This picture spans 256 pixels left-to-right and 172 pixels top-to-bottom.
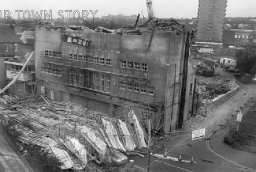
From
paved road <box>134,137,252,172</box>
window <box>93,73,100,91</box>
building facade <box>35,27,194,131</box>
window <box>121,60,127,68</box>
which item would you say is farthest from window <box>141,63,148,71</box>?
paved road <box>134,137,252,172</box>

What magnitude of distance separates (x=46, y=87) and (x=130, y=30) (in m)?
15.2

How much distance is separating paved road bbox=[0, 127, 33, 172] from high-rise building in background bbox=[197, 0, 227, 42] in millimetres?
134037

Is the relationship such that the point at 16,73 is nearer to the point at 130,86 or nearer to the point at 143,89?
the point at 130,86

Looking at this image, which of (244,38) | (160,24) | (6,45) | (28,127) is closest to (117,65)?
(160,24)

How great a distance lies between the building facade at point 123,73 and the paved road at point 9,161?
12.1 meters

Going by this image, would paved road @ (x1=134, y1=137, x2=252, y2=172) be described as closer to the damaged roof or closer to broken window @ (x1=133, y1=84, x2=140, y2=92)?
broken window @ (x1=133, y1=84, x2=140, y2=92)

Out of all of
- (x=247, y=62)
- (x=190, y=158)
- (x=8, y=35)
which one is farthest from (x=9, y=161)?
(x=247, y=62)

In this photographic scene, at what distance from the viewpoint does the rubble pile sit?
2192cm

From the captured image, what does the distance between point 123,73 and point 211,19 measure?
127 metres

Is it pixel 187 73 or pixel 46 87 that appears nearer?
pixel 187 73

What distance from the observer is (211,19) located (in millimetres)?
149375

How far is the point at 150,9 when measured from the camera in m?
48.8

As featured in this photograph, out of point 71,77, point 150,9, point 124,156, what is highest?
point 150,9

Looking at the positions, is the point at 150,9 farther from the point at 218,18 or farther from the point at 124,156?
the point at 218,18
